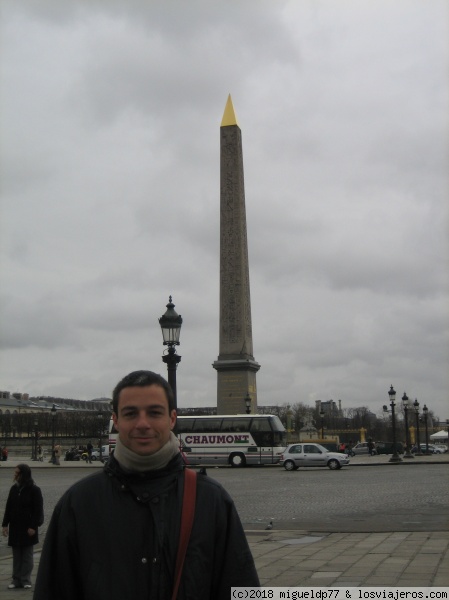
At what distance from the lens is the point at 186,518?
286 cm

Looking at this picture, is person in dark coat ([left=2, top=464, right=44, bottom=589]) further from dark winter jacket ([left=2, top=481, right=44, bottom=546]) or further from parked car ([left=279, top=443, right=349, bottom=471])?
parked car ([left=279, top=443, right=349, bottom=471])

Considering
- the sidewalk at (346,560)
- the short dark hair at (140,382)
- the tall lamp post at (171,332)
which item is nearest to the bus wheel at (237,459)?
the sidewalk at (346,560)

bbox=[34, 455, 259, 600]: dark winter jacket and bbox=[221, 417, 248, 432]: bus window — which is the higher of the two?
bbox=[221, 417, 248, 432]: bus window

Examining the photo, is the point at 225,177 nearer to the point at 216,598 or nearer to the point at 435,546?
the point at 435,546

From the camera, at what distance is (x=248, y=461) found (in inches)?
1736

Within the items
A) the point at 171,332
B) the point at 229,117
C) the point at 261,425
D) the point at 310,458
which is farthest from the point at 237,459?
the point at 171,332

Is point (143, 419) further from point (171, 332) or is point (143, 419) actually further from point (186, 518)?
point (171, 332)

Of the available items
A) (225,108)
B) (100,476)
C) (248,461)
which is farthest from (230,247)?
(100,476)

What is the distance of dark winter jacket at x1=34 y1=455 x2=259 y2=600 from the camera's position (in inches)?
108

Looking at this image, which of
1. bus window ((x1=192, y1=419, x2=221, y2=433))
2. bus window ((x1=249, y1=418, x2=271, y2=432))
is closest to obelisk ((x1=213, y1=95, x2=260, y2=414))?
bus window ((x1=192, y1=419, x2=221, y2=433))

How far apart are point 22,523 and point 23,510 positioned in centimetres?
19

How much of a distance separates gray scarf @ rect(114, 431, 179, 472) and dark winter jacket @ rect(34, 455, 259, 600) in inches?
1.1

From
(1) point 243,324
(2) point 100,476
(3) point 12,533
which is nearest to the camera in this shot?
(2) point 100,476

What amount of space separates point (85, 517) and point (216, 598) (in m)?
0.57
